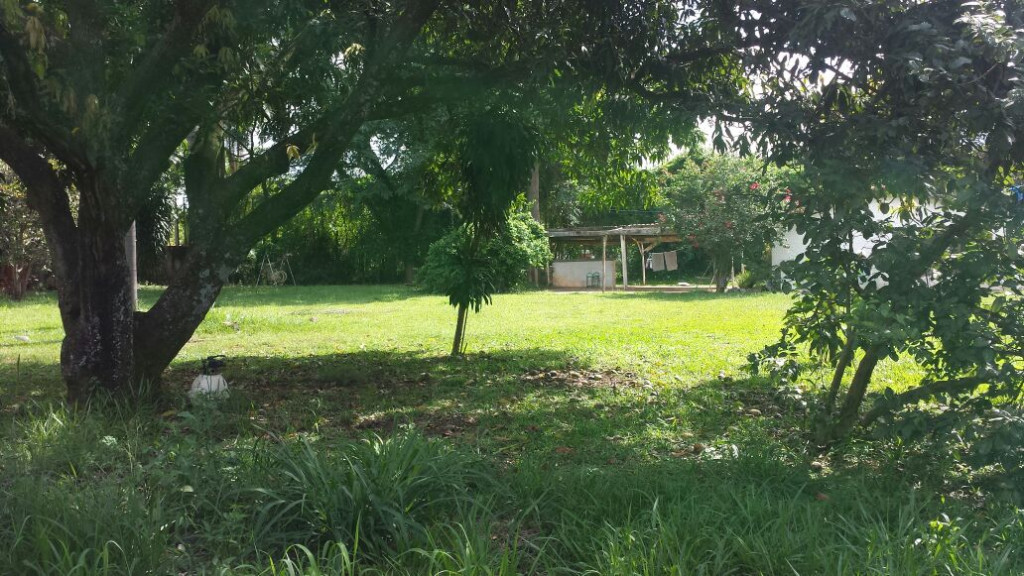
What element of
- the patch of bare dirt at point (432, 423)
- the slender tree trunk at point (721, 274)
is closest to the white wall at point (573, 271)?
the slender tree trunk at point (721, 274)

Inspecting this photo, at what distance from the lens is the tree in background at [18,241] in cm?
1669

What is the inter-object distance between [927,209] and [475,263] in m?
5.70

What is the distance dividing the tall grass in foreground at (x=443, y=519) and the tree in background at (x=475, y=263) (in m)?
5.11

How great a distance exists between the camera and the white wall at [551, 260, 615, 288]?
2845 cm

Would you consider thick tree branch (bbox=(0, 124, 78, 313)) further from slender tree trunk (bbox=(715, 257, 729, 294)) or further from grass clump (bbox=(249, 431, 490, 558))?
slender tree trunk (bbox=(715, 257, 729, 294))

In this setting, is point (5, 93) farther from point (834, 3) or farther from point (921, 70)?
point (921, 70)

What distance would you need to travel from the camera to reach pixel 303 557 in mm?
3027

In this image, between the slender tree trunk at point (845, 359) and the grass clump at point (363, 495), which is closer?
the grass clump at point (363, 495)

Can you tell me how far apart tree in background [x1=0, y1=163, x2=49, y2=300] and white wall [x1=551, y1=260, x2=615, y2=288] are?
54.1ft

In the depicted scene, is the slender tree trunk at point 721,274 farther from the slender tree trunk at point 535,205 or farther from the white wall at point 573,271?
the white wall at point 573,271

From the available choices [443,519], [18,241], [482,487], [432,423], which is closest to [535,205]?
[18,241]

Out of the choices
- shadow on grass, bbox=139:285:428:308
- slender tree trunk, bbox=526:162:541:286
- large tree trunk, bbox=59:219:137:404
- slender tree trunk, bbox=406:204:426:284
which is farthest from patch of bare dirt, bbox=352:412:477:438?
slender tree trunk, bbox=406:204:426:284

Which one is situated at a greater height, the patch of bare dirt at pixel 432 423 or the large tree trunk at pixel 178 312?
the large tree trunk at pixel 178 312

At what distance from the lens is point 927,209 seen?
13.2 ft
